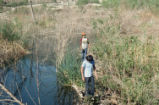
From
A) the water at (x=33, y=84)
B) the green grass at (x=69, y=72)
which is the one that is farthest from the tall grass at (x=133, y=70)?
the water at (x=33, y=84)

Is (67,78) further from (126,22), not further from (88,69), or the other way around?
(126,22)

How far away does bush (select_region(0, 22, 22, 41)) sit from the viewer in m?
10.1

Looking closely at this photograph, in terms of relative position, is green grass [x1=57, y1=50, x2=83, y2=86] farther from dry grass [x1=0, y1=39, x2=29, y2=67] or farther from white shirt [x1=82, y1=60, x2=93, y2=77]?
dry grass [x1=0, y1=39, x2=29, y2=67]

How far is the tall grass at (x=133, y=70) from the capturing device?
15.9ft

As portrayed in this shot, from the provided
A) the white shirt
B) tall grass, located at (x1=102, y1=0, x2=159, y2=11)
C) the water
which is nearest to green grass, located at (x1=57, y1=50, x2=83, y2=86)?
the water

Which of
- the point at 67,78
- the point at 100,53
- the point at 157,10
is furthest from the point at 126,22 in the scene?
the point at 67,78

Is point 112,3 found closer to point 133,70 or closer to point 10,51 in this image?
point 10,51

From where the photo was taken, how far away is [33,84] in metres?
7.38

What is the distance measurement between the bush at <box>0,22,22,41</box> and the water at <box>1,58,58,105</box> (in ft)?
6.20

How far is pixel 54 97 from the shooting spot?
21.7ft

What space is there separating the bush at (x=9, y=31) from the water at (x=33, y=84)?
1891mm

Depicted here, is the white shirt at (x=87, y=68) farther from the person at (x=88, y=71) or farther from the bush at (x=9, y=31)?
the bush at (x=9, y=31)

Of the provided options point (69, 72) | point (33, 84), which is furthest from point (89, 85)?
point (33, 84)

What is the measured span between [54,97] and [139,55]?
10.8ft
